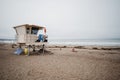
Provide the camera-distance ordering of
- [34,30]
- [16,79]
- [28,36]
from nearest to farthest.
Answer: [16,79] < [28,36] < [34,30]

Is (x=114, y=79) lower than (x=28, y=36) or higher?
lower

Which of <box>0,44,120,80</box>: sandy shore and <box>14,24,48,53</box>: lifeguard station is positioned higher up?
<box>14,24,48,53</box>: lifeguard station

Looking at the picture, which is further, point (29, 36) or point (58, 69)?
point (29, 36)

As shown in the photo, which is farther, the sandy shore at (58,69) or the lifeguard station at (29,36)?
the lifeguard station at (29,36)

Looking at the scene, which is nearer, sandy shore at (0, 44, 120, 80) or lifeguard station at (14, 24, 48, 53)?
sandy shore at (0, 44, 120, 80)

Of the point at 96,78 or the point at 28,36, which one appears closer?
the point at 96,78

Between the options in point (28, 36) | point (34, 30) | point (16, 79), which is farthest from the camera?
point (34, 30)

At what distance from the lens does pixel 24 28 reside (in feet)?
47.1

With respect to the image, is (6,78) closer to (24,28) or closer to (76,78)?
(76,78)

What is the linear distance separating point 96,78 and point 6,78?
213 inches

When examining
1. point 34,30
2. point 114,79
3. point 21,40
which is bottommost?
point 114,79

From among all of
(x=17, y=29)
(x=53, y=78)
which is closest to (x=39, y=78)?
(x=53, y=78)

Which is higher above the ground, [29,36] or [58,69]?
[29,36]

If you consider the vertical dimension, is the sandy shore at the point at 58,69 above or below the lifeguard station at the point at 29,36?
below
